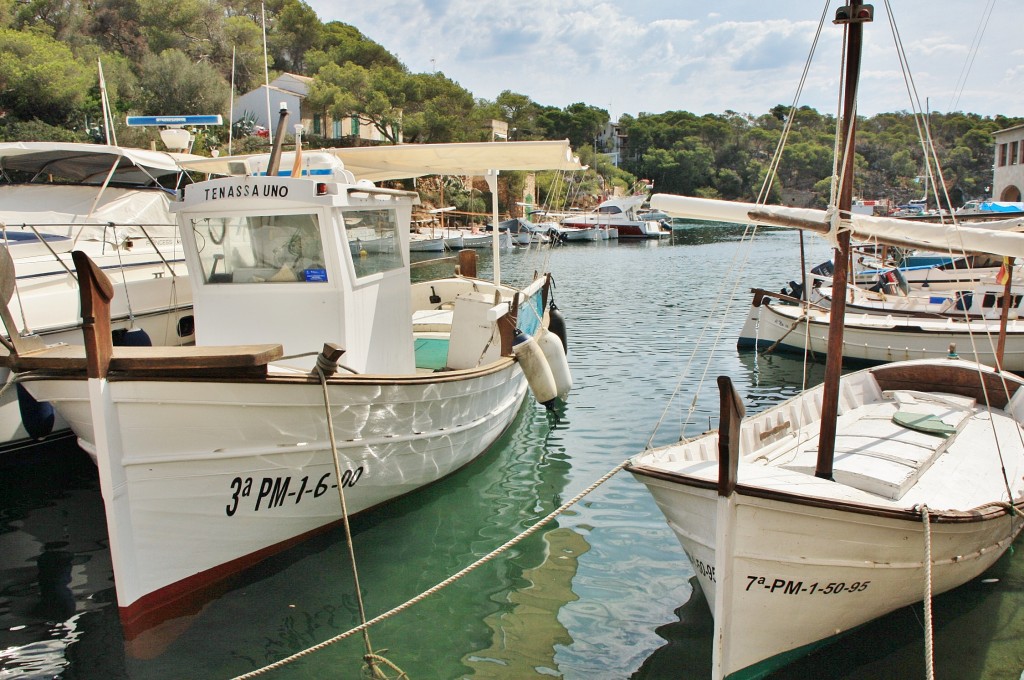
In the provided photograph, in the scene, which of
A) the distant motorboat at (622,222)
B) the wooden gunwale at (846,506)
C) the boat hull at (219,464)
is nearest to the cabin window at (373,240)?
the boat hull at (219,464)

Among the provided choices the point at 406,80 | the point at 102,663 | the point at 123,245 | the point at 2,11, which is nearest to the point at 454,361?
the point at 102,663

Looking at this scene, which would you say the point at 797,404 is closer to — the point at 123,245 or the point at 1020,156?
the point at 123,245

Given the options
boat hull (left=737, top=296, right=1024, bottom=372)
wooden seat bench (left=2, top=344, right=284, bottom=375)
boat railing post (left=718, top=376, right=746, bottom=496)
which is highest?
wooden seat bench (left=2, top=344, right=284, bottom=375)

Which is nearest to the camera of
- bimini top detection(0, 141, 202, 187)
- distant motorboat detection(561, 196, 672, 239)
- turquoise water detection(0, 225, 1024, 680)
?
turquoise water detection(0, 225, 1024, 680)

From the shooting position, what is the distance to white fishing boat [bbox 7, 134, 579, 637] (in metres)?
5.25

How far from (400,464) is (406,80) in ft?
196

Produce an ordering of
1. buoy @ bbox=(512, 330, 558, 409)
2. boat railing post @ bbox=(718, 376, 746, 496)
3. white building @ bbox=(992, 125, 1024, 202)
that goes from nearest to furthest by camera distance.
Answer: boat railing post @ bbox=(718, 376, 746, 496)
buoy @ bbox=(512, 330, 558, 409)
white building @ bbox=(992, 125, 1024, 202)

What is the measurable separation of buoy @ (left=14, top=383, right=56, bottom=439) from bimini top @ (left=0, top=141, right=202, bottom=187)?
5.36m

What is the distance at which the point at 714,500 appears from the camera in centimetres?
465

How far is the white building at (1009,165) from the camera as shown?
160ft

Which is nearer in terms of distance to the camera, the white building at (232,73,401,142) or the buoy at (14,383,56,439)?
the buoy at (14,383,56,439)

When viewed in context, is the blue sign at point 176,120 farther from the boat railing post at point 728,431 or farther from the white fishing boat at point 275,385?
the boat railing post at point 728,431

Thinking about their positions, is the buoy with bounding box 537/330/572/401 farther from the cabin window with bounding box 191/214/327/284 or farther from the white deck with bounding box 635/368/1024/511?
the cabin window with bounding box 191/214/327/284

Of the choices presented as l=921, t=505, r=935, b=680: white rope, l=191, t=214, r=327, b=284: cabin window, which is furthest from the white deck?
l=191, t=214, r=327, b=284: cabin window
